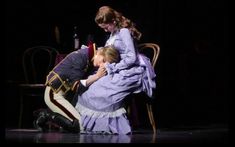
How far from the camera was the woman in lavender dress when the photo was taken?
3.75 meters

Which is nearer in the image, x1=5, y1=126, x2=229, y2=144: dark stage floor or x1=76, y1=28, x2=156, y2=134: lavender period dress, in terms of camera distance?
x1=5, y1=126, x2=229, y2=144: dark stage floor

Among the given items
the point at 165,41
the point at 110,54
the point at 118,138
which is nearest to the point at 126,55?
the point at 110,54

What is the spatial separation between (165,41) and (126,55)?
2.18 m

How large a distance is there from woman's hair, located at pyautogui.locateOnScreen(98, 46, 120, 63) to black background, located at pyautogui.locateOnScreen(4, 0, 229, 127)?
1.64 m

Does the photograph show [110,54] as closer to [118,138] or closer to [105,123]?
[105,123]

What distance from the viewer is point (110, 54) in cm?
387

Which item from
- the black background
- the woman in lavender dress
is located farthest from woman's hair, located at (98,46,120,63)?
the black background

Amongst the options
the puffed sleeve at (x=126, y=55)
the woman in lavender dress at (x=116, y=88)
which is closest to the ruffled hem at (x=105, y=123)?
the woman in lavender dress at (x=116, y=88)

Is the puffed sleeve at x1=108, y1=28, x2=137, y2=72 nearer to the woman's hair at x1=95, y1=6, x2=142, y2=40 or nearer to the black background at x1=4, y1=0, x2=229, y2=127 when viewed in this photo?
the woman's hair at x1=95, y1=6, x2=142, y2=40

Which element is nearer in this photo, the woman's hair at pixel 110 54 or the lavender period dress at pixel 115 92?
the lavender period dress at pixel 115 92

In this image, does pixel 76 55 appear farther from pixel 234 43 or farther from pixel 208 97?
pixel 208 97

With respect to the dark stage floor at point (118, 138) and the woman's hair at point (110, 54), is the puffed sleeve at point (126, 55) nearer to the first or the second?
the woman's hair at point (110, 54)

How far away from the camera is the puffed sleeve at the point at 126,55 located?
3.82 meters

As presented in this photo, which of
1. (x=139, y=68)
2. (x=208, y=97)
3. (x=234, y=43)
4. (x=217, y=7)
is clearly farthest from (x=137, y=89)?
(x=217, y=7)
